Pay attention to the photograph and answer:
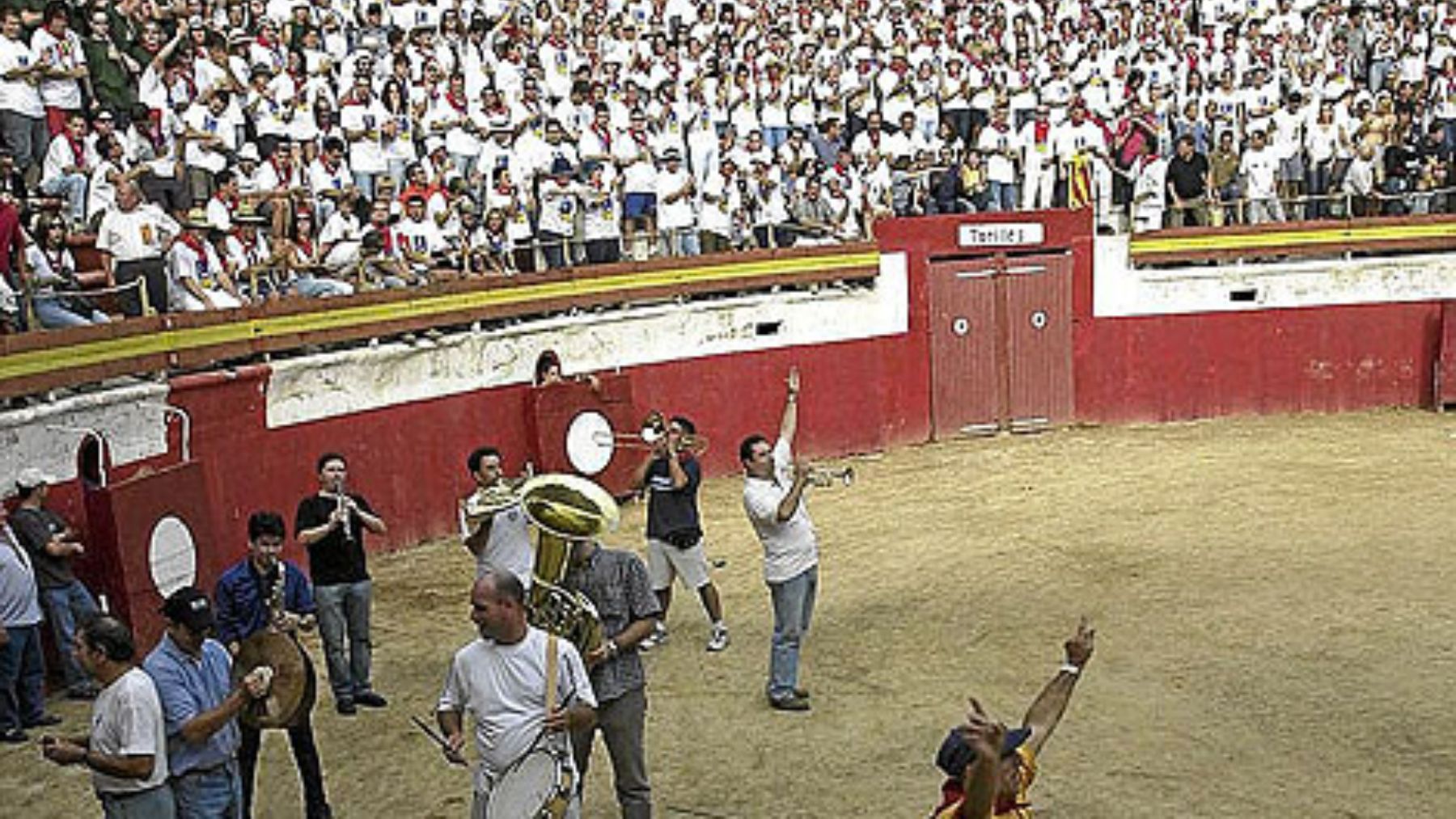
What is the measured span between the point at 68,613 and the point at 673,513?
4156 millimetres

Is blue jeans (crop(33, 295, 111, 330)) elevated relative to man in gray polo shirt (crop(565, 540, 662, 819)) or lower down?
elevated

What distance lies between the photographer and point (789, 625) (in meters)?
11.6

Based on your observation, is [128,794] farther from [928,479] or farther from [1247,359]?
[1247,359]

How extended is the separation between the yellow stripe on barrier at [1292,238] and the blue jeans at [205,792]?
16.7 metres

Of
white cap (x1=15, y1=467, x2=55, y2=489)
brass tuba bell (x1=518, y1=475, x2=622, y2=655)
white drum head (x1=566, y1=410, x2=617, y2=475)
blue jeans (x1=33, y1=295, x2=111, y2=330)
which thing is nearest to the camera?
brass tuba bell (x1=518, y1=475, x2=622, y2=655)

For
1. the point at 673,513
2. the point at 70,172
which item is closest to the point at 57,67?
the point at 70,172

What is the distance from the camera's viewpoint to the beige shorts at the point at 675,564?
43.6 ft

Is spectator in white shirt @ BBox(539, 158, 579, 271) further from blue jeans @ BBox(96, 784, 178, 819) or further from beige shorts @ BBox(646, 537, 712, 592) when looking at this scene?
blue jeans @ BBox(96, 784, 178, 819)

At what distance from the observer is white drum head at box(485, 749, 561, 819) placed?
7.36 meters

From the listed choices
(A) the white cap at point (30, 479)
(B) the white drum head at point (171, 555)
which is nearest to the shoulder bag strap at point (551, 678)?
(A) the white cap at point (30, 479)

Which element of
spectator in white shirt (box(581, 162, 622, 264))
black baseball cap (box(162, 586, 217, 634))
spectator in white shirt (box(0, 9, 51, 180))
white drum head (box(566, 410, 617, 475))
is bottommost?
white drum head (box(566, 410, 617, 475))

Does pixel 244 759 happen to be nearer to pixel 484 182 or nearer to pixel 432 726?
pixel 432 726

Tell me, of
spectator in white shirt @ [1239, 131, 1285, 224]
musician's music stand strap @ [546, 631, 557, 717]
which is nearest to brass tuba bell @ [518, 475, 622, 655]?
musician's music stand strap @ [546, 631, 557, 717]

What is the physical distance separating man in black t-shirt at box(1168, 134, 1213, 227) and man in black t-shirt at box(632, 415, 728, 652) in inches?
461
